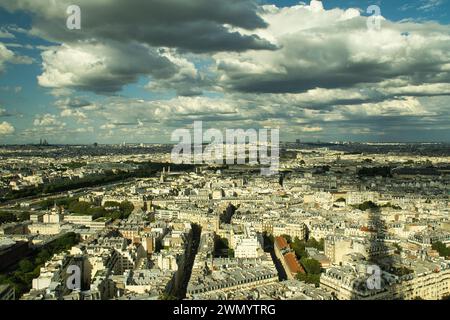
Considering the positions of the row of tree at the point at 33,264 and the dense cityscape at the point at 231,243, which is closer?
the dense cityscape at the point at 231,243

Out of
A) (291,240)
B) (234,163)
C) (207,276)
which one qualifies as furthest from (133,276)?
(234,163)

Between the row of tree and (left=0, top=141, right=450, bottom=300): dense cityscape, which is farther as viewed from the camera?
the row of tree

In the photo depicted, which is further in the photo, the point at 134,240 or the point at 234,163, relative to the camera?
the point at 234,163

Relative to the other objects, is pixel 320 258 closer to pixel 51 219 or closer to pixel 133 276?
pixel 133 276

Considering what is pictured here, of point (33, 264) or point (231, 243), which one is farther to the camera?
point (231, 243)
